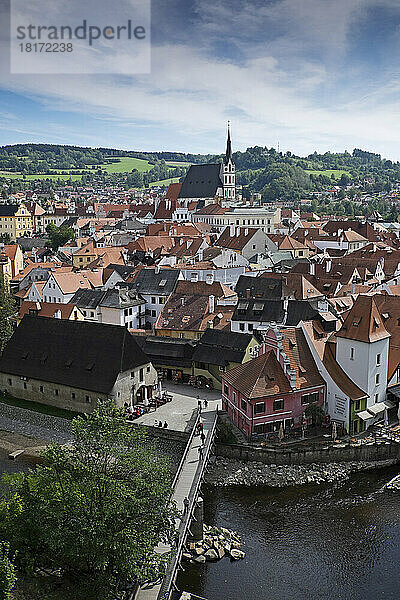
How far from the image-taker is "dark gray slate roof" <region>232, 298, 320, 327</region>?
46.4m

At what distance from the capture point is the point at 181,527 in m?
25.3

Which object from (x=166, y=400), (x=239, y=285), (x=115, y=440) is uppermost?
(x=239, y=285)

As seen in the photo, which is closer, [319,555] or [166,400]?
[319,555]

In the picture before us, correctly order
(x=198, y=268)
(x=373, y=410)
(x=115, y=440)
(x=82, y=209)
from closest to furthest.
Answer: (x=115, y=440), (x=373, y=410), (x=198, y=268), (x=82, y=209)

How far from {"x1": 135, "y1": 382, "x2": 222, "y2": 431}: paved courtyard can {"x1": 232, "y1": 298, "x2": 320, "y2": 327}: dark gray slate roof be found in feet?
25.6

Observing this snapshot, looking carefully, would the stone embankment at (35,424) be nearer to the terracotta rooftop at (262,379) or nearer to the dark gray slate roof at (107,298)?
the terracotta rooftop at (262,379)

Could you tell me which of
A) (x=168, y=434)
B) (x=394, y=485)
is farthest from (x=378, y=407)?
(x=168, y=434)

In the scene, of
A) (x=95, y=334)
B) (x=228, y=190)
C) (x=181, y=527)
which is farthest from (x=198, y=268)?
(x=228, y=190)

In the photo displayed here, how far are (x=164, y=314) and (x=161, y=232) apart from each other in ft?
185

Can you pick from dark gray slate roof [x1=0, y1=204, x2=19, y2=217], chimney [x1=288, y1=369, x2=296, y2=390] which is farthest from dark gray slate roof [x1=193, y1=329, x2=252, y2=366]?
dark gray slate roof [x1=0, y1=204, x2=19, y2=217]

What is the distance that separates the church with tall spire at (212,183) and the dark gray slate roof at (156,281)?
262ft

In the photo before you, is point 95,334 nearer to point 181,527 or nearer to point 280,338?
point 280,338

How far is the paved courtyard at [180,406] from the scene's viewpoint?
3746cm

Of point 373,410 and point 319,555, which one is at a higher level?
point 373,410
